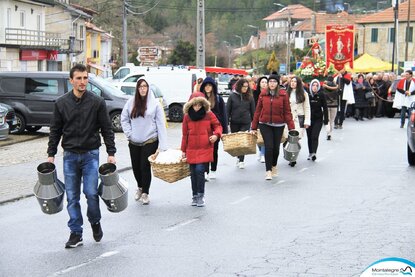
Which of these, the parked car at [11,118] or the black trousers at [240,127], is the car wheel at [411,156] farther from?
the parked car at [11,118]

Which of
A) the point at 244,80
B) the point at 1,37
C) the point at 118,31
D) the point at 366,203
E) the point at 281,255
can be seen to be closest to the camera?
the point at 281,255

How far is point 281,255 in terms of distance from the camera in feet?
27.3

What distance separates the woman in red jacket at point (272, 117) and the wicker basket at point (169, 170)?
2766 millimetres

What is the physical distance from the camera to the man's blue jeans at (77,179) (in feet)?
29.0

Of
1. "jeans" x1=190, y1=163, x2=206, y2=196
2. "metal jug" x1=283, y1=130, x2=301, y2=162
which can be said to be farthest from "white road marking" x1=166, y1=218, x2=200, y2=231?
"metal jug" x1=283, y1=130, x2=301, y2=162

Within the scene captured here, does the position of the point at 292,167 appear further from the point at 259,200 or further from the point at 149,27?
the point at 149,27

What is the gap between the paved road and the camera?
7926 millimetres

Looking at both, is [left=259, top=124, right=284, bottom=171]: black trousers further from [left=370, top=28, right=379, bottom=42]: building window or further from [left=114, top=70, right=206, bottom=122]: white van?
[left=370, top=28, right=379, bottom=42]: building window

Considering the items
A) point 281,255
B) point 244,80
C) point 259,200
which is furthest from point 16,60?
point 281,255

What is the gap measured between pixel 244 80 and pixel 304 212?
230 inches

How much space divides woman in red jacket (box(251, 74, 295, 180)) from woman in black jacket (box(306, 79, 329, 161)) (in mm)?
3217

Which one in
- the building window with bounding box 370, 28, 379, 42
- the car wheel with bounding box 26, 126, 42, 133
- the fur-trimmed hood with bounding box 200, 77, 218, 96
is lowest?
the car wheel with bounding box 26, 126, 42, 133

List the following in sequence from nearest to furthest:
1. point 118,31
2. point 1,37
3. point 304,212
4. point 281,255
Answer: point 281,255 < point 304,212 < point 1,37 < point 118,31

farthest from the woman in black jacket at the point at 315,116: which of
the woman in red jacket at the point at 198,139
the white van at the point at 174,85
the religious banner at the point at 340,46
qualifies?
the religious banner at the point at 340,46
